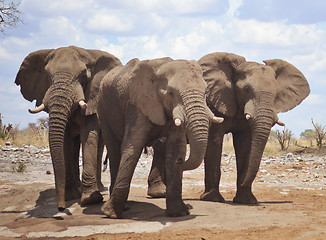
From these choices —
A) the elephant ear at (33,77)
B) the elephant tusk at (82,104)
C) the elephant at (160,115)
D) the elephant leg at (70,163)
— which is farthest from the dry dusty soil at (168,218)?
the elephant ear at (33,77)

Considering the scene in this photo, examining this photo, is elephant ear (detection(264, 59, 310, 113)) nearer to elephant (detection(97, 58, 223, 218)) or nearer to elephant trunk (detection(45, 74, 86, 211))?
elephant (detection(97, 58, 223, 218))

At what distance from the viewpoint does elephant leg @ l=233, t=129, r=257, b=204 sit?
35.1 feet

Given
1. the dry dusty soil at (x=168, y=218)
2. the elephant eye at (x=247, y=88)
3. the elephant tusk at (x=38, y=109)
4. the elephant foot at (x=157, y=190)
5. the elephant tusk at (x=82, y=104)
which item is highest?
the elephant eye at (x=247, y=88)

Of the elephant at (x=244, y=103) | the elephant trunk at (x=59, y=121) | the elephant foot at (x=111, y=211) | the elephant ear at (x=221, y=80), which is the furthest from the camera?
the elephant ear at (x=221, y=80)

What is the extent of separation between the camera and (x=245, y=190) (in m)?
10.7

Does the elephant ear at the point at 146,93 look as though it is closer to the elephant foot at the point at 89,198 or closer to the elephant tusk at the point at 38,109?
the elephant tusk at the point at 38,109

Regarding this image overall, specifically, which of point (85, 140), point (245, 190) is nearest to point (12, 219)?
point (85, 140)

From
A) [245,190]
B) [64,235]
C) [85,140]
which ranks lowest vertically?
[64,235]

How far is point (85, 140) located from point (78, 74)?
1.26 metres

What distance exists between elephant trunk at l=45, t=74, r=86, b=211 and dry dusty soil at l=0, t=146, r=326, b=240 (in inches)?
24.2

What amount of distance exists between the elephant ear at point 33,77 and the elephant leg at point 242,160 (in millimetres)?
4001

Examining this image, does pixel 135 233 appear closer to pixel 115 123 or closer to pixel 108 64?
pixel 115 123

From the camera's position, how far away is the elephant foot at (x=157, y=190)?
11388mm

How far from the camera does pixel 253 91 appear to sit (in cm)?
1042
